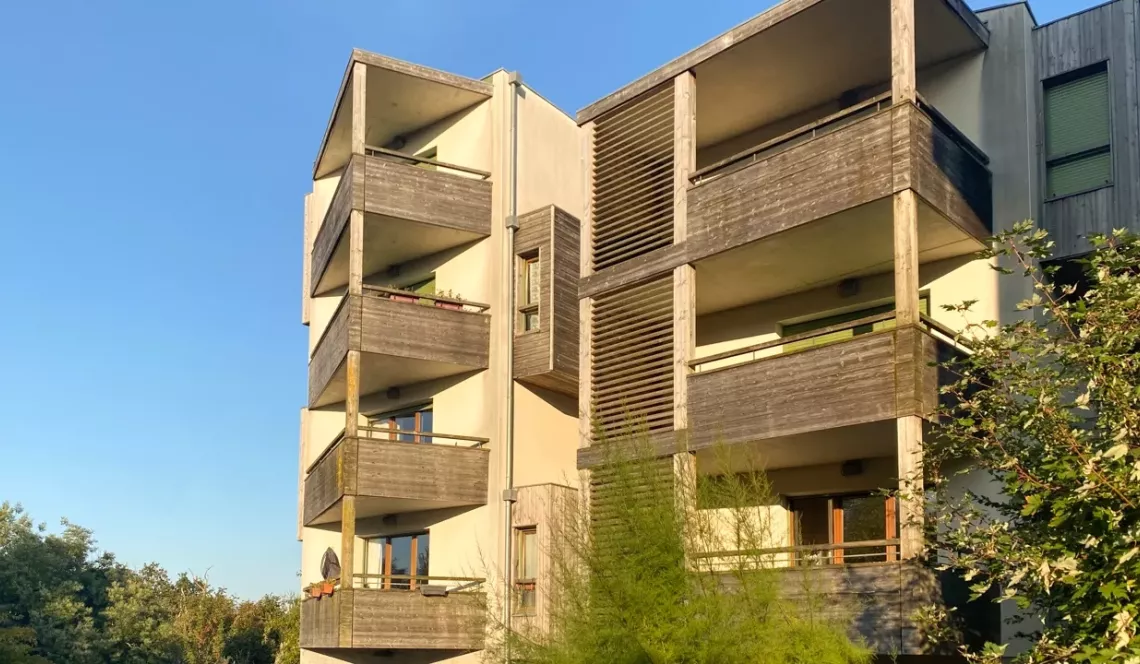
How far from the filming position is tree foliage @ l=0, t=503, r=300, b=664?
4893 cm

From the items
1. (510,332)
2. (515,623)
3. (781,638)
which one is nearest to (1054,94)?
(781,638)

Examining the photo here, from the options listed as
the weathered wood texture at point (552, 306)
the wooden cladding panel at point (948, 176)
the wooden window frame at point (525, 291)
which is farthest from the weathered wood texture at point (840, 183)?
Answer: the wooden window frame at point (525, 291)

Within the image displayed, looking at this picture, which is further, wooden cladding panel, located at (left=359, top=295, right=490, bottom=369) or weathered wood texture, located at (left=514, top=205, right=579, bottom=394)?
weathered wood texture, located at (left=514, top=205, right=579, bottom=394)

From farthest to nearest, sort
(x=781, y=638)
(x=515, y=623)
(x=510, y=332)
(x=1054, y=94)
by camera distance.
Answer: (x=510, y=332) → (x=515, y=623) → (x=1054, y=94) → (x=781, y=638)

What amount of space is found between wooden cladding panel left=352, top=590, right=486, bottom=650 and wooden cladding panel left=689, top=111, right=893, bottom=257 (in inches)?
351

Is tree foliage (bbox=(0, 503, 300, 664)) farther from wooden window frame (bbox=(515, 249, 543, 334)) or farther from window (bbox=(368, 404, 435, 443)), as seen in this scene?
wooden window frame (bbox=(515, 249, 543, 334))

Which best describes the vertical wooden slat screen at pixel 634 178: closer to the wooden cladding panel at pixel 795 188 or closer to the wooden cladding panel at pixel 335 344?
the wooden cladding panel at pixel 795 188

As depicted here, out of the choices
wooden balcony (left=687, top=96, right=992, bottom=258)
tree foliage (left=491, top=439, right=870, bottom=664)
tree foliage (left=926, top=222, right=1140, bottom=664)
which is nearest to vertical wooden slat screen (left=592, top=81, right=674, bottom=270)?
wooden balcony (left=687, top=96, right=992, bottom=258)

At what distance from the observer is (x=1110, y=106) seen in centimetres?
1675

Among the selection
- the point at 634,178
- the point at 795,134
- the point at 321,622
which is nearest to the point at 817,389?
the point at 795,134

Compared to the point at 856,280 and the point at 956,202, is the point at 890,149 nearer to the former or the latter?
the point at 956,202

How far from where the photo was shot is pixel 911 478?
41.9ft

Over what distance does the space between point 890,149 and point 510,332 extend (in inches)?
414

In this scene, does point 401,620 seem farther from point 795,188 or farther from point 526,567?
point 795,188
